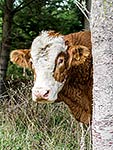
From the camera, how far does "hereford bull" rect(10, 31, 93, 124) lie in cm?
416

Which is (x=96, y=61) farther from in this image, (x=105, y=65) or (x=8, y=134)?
(x=8, y=134)

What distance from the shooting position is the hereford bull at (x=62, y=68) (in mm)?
4156

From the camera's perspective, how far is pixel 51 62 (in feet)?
13.8

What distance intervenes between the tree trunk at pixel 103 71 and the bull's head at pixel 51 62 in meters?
1.30

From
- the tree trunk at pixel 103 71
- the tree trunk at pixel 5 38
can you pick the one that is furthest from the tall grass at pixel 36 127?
the tree trunk at pixel 103 71

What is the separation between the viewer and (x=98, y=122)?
2.78m

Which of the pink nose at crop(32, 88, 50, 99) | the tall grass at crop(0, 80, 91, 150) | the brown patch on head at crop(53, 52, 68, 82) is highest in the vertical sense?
the brown patch on head at crop(53, 52, 68, 82)

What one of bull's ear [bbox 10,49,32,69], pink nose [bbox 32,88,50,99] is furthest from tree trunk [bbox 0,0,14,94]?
pink nose [bbox 32,88,50,99]

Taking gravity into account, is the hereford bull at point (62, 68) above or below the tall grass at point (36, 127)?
above

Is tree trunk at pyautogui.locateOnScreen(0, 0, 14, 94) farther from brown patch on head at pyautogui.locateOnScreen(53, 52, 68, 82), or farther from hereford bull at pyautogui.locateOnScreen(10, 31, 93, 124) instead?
brown patch on head at pyautogui.locateOnScreen(53, 52, 68, 82)

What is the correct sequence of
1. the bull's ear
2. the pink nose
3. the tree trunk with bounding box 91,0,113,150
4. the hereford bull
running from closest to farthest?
the tree trunk with bounding box 91,0,113,150, the pink nose, the hereford bull, the bull's ear

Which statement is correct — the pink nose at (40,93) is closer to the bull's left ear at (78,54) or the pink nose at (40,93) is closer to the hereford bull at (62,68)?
the hereford bull at (62,68)

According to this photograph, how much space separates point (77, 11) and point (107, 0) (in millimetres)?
6107

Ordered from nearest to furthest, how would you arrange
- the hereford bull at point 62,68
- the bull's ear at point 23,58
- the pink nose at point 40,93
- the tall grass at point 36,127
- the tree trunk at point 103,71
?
the tree trunk at point 103,71 < the pink nose at point 40,93 < the hereford bull at point 62,68 < the bull's ear at point 23,58 < the tall grass at point 36,127
